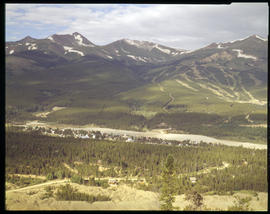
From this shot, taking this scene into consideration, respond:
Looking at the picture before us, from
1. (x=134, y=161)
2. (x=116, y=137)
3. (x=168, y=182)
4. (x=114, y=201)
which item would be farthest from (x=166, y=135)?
(x=168, y=182)

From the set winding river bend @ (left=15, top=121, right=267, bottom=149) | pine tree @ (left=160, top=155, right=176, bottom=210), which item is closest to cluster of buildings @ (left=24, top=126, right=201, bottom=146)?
winding river bend @ (left=15, top=121, right=267, bottom=149)

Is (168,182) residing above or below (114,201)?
above

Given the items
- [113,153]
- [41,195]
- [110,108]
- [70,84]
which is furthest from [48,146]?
[70,84]

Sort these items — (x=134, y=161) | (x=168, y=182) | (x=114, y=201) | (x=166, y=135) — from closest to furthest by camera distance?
(x=168, y=182) → (x=114, y=201) → (x=134, y=161) → (x=166, y=135)

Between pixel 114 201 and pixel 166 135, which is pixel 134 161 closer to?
pixel 114 201

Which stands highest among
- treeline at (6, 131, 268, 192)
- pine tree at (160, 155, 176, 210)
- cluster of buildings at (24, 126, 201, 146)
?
pine tree at (160, 155, 176, 210)

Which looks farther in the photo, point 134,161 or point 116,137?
point 116,137

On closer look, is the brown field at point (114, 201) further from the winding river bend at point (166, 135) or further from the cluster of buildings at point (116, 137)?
the winding river bend at point (166, 135)

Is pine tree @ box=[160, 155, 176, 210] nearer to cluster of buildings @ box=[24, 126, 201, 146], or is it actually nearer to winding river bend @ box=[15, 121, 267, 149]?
cluster of buildings @ box=[24, 126, 201, 146]
